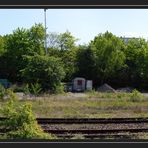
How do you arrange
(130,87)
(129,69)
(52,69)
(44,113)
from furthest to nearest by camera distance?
(129,69)
(130,87)
(52,69)
(44,113)

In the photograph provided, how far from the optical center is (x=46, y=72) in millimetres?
27359

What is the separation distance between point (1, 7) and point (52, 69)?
930 inches

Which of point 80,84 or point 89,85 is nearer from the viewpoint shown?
point 89,85

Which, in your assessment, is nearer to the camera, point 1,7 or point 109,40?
point 1,7

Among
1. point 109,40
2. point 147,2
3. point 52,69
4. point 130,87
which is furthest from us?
point 109,40

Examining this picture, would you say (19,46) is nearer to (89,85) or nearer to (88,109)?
(89,85)

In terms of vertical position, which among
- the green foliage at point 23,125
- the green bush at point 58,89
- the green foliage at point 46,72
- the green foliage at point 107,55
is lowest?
the green foliage at point 23,125

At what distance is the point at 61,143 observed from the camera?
400 centimetres

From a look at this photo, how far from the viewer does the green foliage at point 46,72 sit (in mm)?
27328

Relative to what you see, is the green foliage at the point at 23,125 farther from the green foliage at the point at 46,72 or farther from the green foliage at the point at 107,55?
the green foliage at the point at 107,55

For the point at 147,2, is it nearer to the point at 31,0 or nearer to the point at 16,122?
the point at 31,0

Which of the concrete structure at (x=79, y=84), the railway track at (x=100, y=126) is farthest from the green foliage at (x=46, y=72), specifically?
the railway track at (x=100, y=126)

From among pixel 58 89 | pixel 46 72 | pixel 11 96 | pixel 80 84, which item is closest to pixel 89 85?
pixel 80 84

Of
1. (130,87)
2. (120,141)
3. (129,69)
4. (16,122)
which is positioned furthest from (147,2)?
(129,69)
